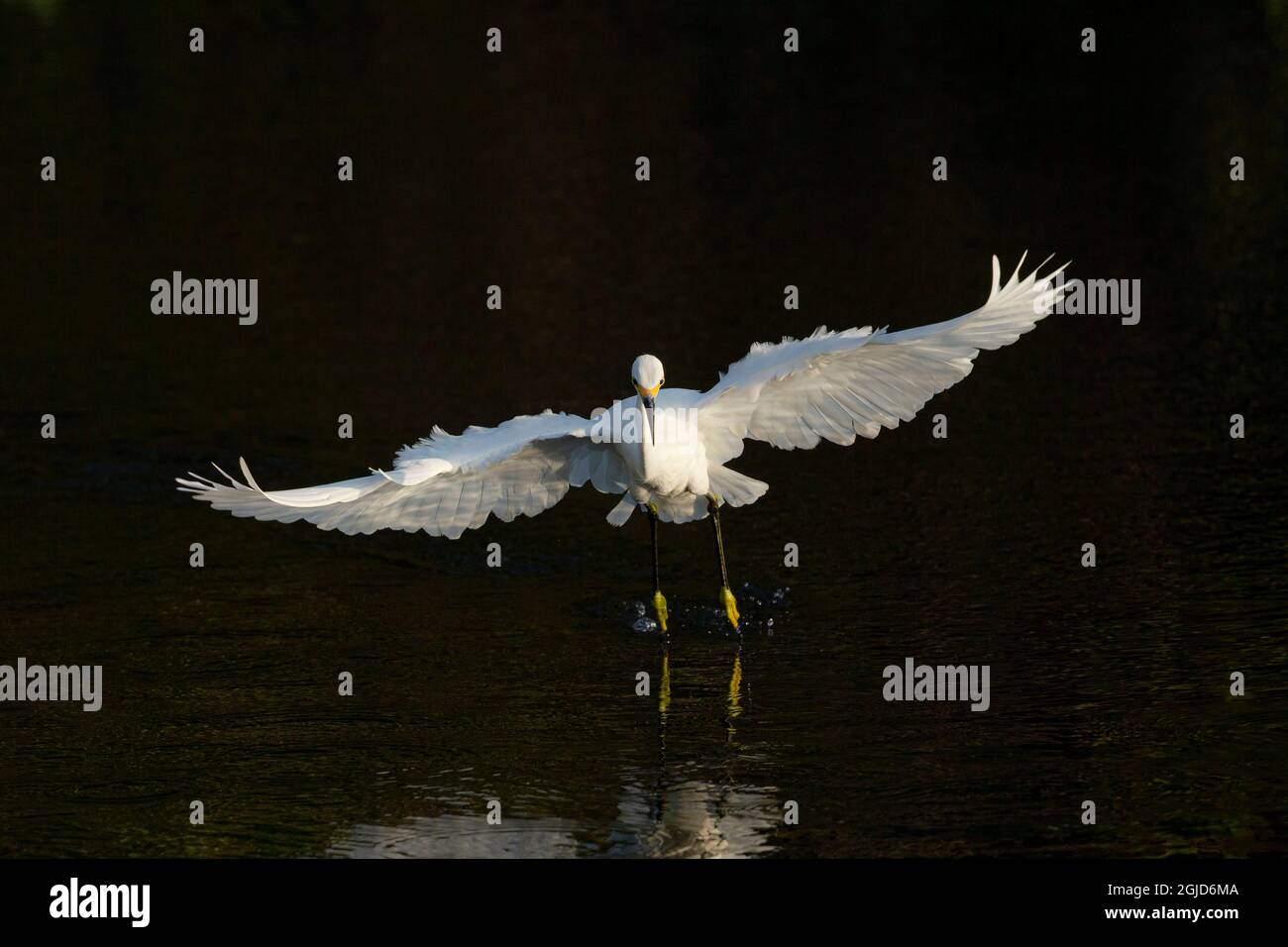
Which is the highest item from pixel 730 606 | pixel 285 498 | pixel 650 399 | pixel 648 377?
pixel 648 377

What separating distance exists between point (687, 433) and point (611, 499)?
165 inches

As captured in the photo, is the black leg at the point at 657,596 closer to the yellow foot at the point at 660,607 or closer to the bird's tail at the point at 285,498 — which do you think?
the yellow foot at the point at 660,607

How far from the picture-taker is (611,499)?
55.3ft

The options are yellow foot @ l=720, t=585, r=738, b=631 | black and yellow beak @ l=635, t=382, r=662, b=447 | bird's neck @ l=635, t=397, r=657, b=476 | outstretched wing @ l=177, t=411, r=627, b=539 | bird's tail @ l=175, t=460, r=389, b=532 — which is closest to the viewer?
bird's tail @ l=175, t=460, r=389, b=532

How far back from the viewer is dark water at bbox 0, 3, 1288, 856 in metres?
10.9

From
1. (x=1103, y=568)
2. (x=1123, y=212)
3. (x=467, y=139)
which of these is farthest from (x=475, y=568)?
(x=467, y=139)

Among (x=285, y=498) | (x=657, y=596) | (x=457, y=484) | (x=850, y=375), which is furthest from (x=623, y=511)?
(x=285, y=498)

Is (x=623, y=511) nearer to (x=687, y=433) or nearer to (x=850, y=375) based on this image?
(x=687, y=433)

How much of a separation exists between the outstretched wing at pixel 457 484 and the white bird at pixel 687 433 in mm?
12

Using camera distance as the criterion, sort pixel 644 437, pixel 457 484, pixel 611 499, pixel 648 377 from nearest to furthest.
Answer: pixel 648 377
pixel 644 437
pixel 457 484
pixel 611 499

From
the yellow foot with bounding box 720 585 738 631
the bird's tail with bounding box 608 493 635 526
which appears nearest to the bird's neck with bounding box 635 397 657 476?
the bird's tail with bounding box 608 493 635 526

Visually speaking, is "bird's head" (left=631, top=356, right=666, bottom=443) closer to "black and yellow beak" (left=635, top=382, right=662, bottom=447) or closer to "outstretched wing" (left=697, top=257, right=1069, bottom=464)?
"black and yellow beak" (left=635, top=382, right=662, bottom=447)

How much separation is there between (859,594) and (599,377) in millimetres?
6799

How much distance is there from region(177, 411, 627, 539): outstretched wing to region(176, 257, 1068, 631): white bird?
0.04ft
